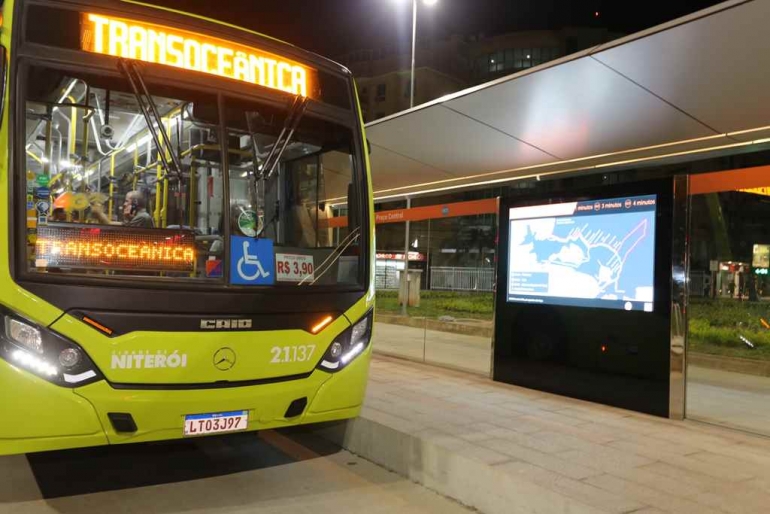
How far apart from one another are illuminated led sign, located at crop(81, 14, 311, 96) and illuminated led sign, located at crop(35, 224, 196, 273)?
118 centimetres

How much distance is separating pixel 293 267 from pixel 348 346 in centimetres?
74

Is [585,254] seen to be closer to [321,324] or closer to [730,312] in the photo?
[321,324]

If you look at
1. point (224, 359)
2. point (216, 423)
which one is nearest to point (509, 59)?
point (224, 359)

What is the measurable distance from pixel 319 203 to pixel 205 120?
112cm

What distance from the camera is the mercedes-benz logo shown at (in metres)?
4.14

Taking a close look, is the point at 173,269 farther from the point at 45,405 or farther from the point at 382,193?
the point at 382,193

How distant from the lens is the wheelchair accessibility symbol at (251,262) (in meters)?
4.33

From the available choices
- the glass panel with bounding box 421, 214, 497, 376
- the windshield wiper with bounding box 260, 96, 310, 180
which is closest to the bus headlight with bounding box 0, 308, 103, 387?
the windshield wiper with bounding box 260, 96, 310, 180

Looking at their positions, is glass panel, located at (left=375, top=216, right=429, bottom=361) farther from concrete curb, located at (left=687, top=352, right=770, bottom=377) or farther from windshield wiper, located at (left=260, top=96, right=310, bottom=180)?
windshield wiper, located at (left=260, top=96, right=310, bottom=180)

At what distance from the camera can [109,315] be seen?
3846 millimetres

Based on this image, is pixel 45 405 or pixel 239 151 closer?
pixel 45 405

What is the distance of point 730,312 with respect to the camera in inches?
540

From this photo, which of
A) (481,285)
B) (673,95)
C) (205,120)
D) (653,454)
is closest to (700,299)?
(481,285)

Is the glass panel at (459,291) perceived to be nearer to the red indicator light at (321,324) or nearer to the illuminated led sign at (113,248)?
the red indicator light at (321,324)
